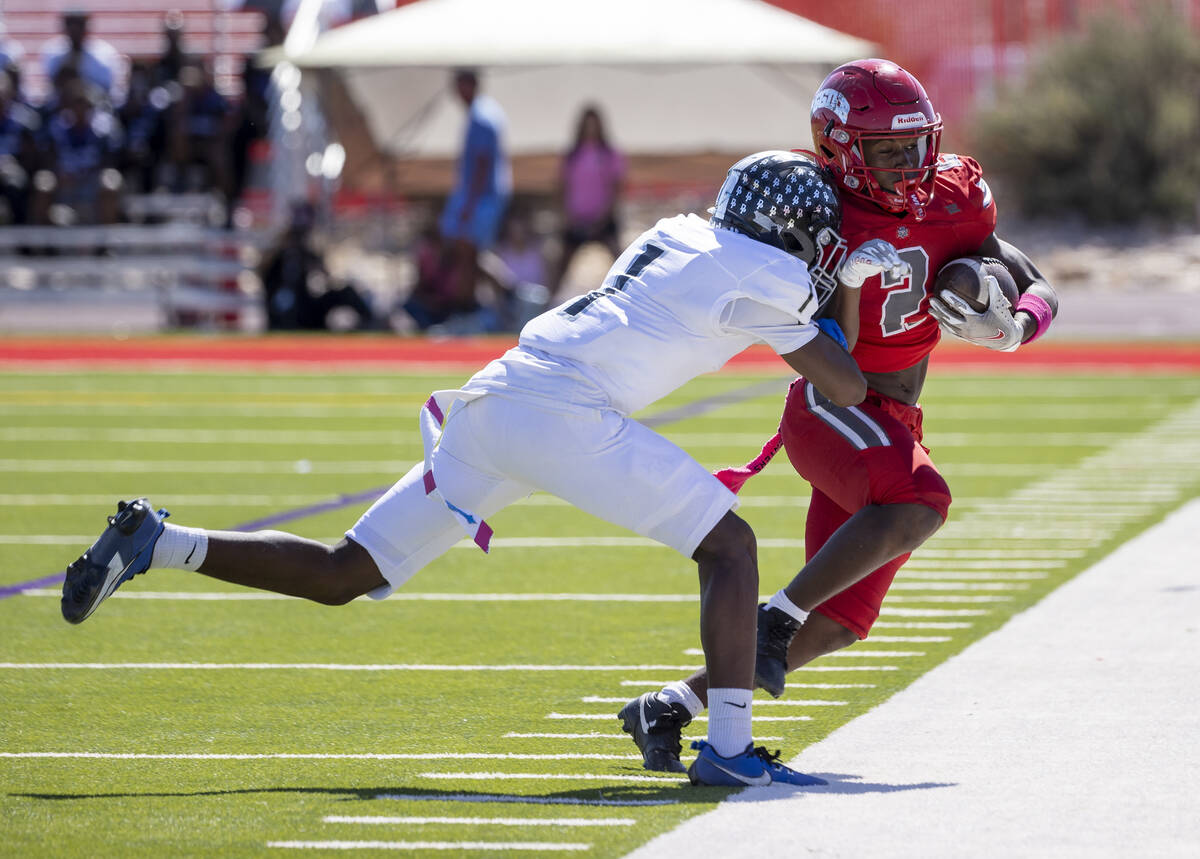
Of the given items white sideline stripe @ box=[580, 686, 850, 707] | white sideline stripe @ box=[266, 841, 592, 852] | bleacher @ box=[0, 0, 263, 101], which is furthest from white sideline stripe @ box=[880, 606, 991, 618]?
bleacher @ box=[0, 0, 263, 101]

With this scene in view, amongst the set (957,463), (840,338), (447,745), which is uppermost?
(840,338)

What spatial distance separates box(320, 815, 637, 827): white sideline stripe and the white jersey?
0.97m

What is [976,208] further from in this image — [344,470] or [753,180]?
[344,470]

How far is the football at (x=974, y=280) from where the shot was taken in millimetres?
5012

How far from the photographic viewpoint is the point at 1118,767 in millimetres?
4652

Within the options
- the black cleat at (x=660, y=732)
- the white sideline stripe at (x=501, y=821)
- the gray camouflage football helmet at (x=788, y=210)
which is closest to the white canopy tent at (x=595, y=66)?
the gray camouflage football helmet at (x=788, y=210)

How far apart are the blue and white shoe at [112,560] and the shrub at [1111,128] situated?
66.5ft

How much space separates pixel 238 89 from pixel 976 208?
21469 mm

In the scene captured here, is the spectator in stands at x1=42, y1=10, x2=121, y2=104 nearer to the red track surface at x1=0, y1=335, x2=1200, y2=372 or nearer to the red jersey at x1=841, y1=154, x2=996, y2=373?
the red track surface at x1=0, y1=335, x2=1200, y2=372

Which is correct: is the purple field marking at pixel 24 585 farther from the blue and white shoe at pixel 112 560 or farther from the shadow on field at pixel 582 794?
the shadow on field at pixel 582 794

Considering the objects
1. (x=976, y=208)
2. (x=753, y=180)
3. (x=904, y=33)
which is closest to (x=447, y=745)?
(x=753, y=180)

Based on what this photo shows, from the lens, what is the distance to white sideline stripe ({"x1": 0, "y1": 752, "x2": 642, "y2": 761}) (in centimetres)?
493

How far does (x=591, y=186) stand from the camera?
19.7 meters

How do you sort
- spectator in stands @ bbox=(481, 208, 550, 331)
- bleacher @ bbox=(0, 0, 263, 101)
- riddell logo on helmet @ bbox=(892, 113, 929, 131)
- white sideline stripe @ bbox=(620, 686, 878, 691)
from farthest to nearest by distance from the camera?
bleacher @ bbox=(0, 0, 263, 101) → spectator in stands @ bbox=(481, 208, 550, 331) → white sideline stripe @ bbox=(620, 686, 878, 691) → riddell logo on helmet @ bbox=(892, 113, 929, 131)
